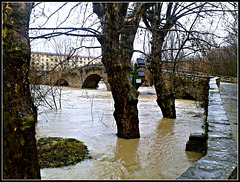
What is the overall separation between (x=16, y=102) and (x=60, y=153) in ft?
7.13

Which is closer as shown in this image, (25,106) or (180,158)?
(25,106)

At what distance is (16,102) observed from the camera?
181cm

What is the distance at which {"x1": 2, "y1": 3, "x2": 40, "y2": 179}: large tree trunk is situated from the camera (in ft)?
5.77

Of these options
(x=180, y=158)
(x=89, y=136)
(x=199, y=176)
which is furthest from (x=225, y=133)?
(x=89, y=136)

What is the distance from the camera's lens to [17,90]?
1.84 metres

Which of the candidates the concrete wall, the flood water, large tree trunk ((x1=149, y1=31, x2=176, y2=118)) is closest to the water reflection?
the flood water

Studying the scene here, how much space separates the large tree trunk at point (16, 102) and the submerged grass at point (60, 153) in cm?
152

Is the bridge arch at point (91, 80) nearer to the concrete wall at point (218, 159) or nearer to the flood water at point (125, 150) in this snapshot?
the flood water at point (125, 150)

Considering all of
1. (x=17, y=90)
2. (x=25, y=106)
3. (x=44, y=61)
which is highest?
(x=44, y=61)

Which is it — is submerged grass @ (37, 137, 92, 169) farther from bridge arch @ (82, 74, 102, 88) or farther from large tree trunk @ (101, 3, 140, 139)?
bridge arch @ (82, 74, 102, 88)

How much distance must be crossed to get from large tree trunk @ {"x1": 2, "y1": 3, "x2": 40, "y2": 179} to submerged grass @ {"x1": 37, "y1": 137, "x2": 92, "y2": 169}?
4.99 ft

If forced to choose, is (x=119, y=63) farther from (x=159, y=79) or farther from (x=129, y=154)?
(x=159, y=79)

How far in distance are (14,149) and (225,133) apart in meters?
2.47

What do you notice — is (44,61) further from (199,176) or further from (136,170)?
(199,176)
